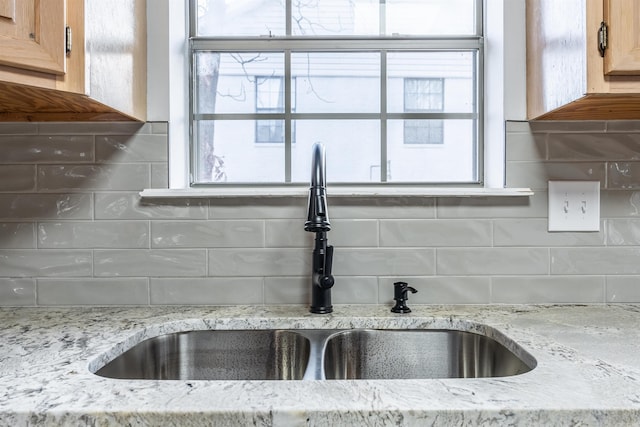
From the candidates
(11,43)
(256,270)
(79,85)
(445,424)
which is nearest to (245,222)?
(256,270)

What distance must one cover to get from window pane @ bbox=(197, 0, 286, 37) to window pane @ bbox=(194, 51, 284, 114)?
0.23 feet

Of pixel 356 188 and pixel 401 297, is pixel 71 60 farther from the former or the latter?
pixel 401 297

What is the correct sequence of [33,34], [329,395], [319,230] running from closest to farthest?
[329,395]
[33,34]
[319,230]

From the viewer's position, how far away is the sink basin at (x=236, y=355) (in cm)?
106

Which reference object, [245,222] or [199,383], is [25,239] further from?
[199,383]

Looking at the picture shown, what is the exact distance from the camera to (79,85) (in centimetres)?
89

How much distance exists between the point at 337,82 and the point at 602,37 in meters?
0.70

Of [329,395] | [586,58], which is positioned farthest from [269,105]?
[329,395]

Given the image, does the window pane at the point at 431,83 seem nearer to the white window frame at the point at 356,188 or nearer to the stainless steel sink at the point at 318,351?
the white window frame at the point at 356,188

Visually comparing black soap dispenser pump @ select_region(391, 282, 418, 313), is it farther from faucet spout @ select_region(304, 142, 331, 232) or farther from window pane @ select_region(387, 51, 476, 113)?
window pane @ select_region(387, 51, 476, 113)

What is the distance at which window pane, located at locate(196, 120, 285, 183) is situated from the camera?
1.39 meters

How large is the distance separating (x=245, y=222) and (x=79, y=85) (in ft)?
1.65

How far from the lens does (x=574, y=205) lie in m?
1.22

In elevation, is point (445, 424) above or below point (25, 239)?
below
